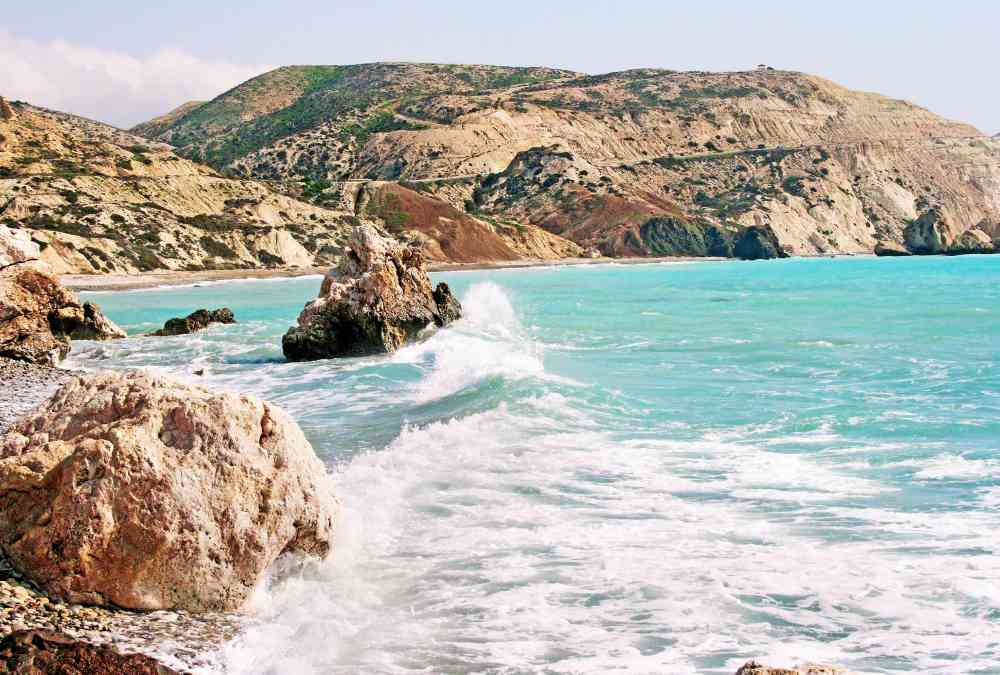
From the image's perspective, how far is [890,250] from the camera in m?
136

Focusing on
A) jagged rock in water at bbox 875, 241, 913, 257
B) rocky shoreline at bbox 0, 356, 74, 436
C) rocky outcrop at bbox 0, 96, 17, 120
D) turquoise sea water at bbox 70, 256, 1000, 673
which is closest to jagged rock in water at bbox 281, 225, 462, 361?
turquoise sea water at bbox 70, 256, 1000, 673

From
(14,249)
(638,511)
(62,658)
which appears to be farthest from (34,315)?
(62,658)

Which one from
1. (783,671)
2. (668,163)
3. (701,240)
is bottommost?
(783,671)

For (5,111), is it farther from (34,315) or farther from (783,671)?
(783,671)

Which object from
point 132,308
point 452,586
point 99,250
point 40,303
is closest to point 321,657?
point 452,586

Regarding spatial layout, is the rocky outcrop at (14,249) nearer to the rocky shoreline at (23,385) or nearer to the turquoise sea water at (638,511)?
the rocky shoreline at (23,385)

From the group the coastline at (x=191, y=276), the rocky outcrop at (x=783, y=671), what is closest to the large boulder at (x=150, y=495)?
the rocky outcrop at (x=783, y=671)

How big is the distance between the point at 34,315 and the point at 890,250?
132354 mm

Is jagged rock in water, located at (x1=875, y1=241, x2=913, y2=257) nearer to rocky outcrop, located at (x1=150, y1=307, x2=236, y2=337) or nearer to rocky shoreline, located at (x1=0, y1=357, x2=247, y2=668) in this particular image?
rocky outcrop, located at (x1=150, y1=307, x2=236, y2=337)

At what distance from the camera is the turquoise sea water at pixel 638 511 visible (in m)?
6.59

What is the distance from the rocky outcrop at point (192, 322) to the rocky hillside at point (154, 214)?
83.4 ft

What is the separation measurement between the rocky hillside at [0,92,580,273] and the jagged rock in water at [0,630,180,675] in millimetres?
53433

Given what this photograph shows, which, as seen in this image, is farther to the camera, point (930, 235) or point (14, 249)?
point (930, 235)

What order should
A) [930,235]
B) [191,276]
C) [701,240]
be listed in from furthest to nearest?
[930,235], [701,240], [191,276]
